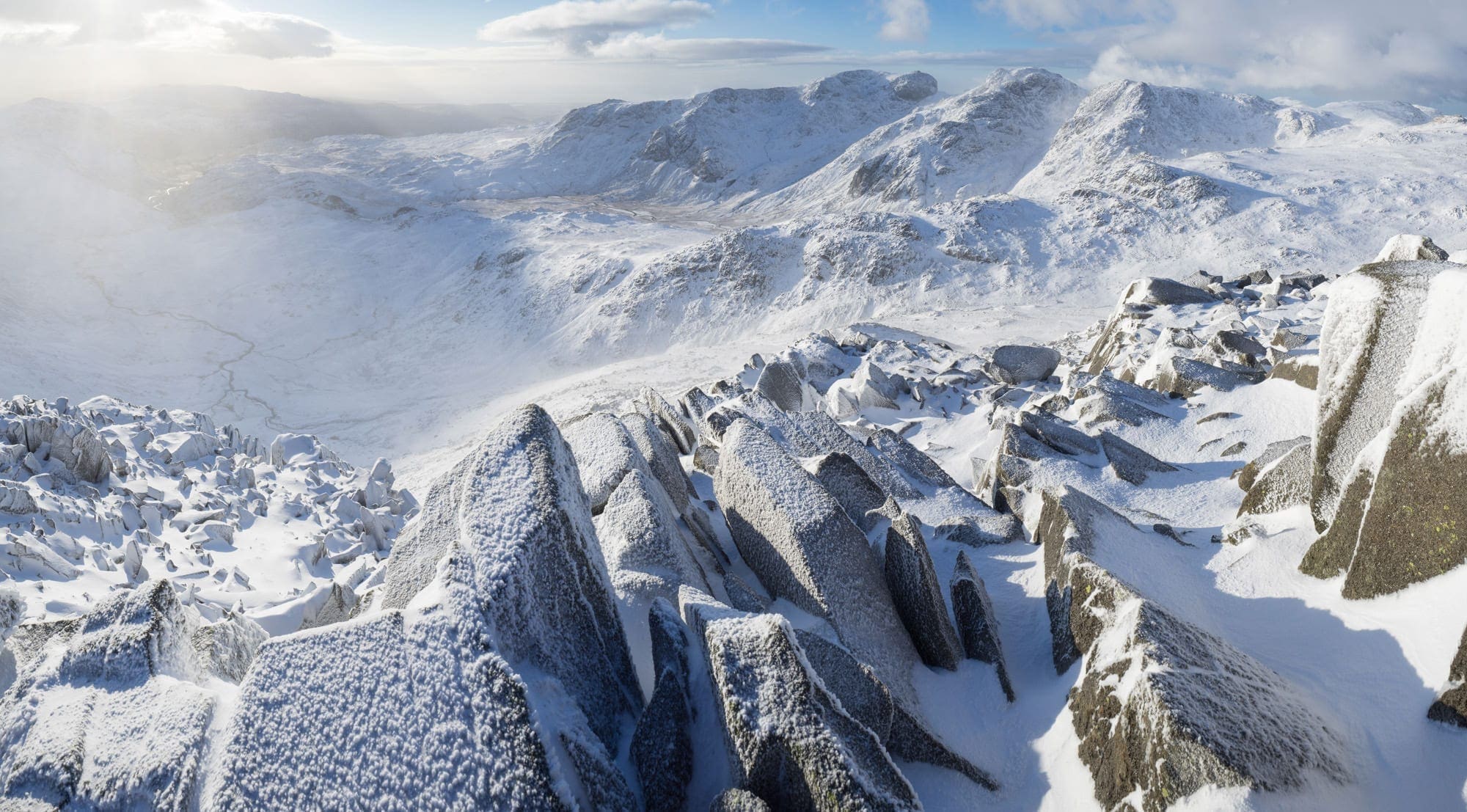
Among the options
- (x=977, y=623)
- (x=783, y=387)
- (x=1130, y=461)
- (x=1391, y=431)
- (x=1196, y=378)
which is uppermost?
(x=1391, y=431)

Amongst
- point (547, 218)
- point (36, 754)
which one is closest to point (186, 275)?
point (547, 218)

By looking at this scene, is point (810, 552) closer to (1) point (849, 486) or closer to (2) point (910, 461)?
(1) point (849, 486)

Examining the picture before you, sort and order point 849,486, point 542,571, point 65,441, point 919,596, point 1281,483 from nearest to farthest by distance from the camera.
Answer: point 542,571, point 919,596, point 1281,483, point 849,486, point 65,441

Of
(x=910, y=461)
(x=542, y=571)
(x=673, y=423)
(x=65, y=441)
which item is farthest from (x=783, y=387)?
(x=542, y=571)

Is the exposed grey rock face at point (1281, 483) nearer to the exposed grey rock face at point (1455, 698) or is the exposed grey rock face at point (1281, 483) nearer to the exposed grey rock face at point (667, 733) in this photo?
the exposed grey rock face at point (1455, 698)

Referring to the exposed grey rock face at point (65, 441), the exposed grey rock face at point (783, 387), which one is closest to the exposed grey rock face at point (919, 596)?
the exposed grey rock face at point (783, 387)

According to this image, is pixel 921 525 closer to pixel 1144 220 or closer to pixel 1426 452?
pixel 1426 452

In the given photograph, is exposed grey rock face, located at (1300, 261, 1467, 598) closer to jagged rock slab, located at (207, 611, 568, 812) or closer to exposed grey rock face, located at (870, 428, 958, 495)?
exposed grey rock face, located at (870, 428, 958, 495)
